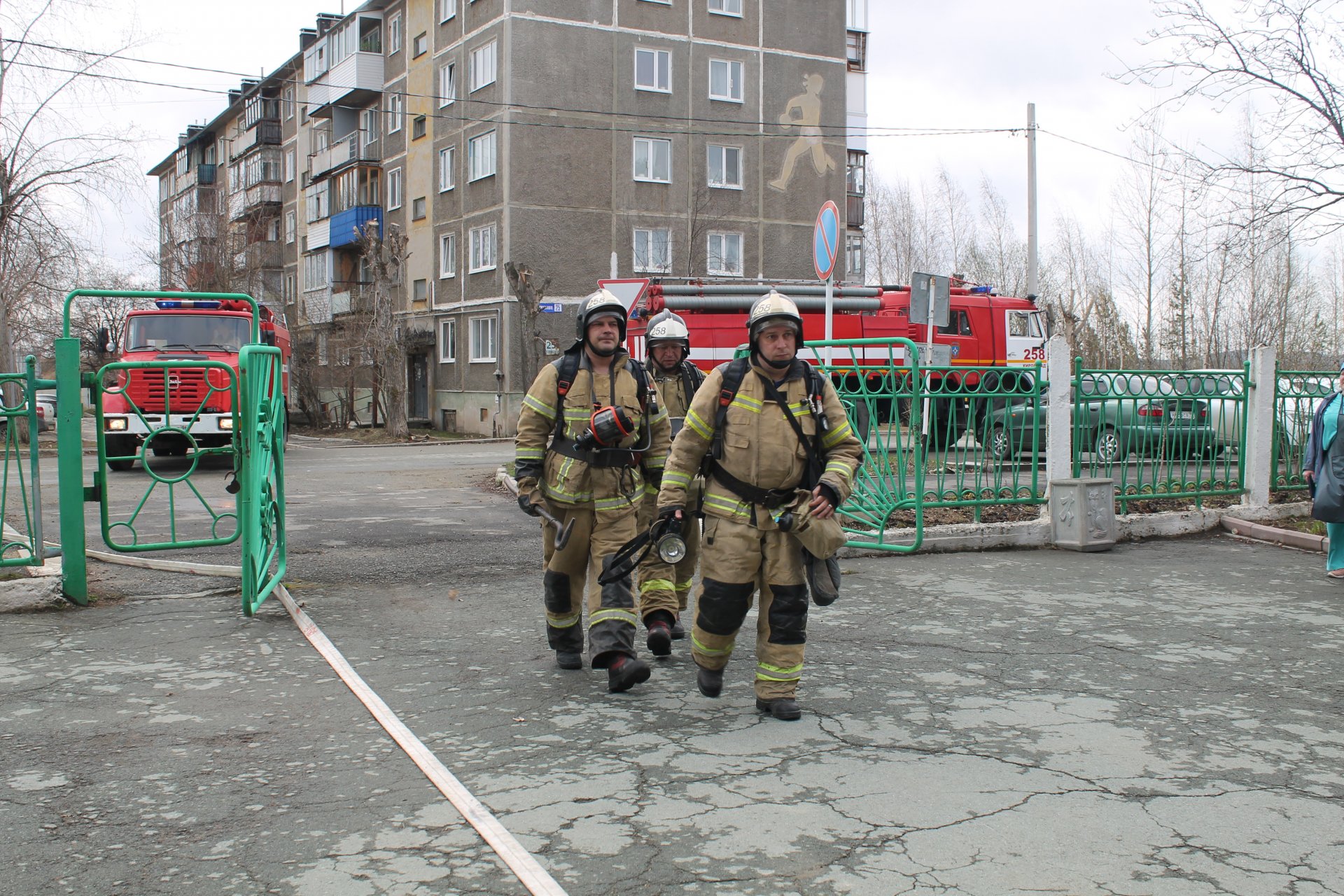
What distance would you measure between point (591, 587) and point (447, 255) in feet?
108

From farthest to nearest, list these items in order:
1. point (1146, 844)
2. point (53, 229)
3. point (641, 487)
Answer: point (53, 229) → point (641, 487) → point (1146, 844)

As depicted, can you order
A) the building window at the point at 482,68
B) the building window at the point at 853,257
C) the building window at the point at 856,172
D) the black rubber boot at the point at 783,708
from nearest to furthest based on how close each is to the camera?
the black rubber boot at the point at 783,708
the building window at the point at 482,68
the building window at the point at 853,257
the building window at the point at 856,172

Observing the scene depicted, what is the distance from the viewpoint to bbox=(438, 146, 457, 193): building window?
1425 inches

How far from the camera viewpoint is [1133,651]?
604cm

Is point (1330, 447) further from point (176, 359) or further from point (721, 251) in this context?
point (721, 251)

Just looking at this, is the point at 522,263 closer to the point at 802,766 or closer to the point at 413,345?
the point at 413,345

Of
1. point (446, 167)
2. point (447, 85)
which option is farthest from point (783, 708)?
point (447, 85)

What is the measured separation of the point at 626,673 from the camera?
509 cm

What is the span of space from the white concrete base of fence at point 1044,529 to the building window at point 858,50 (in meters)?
30.9

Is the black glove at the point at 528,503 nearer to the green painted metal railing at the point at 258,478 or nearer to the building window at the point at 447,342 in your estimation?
Answer: the green painted metal railing at the point at 258,478

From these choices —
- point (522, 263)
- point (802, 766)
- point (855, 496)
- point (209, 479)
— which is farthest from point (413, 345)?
point (802, 766)

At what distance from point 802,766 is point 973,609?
331 centimetres

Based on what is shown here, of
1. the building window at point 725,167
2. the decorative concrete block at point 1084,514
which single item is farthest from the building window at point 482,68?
the decorative concrete block at point 1084,514

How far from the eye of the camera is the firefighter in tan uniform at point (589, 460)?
5.38 m
